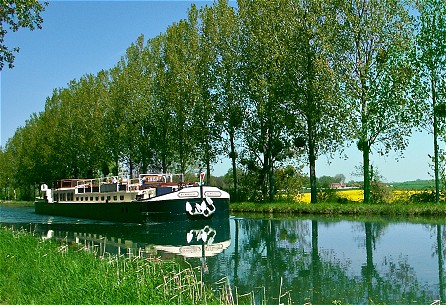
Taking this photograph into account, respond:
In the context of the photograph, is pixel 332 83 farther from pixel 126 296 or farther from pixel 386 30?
pixel 126 296

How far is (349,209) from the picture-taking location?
35.7 metres

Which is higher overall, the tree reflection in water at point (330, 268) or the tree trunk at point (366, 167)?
the tree trunk at point (366, 167)

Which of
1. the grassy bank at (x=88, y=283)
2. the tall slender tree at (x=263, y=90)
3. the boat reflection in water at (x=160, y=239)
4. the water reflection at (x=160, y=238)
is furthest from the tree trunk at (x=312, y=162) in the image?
the grassy bank at (x=88, y=283)

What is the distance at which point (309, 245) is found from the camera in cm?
2248

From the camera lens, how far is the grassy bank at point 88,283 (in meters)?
9.97

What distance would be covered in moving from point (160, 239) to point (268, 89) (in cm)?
1947

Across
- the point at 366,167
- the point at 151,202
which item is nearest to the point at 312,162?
the point at 366,167

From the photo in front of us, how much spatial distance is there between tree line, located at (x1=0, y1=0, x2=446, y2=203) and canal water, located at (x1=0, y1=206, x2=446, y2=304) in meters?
8.69

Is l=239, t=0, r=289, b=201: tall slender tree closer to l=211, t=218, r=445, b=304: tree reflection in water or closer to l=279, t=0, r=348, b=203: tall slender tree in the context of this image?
l=279, t=0, r=348, b=203: tall slender tree

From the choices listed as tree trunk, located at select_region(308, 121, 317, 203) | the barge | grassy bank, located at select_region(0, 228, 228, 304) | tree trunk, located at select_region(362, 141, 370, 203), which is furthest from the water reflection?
tree trunk, located at select_region(362, 141, 370, 203)

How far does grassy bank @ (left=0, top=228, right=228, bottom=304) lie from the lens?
997cm

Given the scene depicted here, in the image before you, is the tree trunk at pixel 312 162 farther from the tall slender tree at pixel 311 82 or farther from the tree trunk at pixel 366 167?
the tree trunk at pixel 366 167

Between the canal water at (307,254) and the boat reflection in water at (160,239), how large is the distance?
0.15 ft

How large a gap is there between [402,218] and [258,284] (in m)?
20.8
